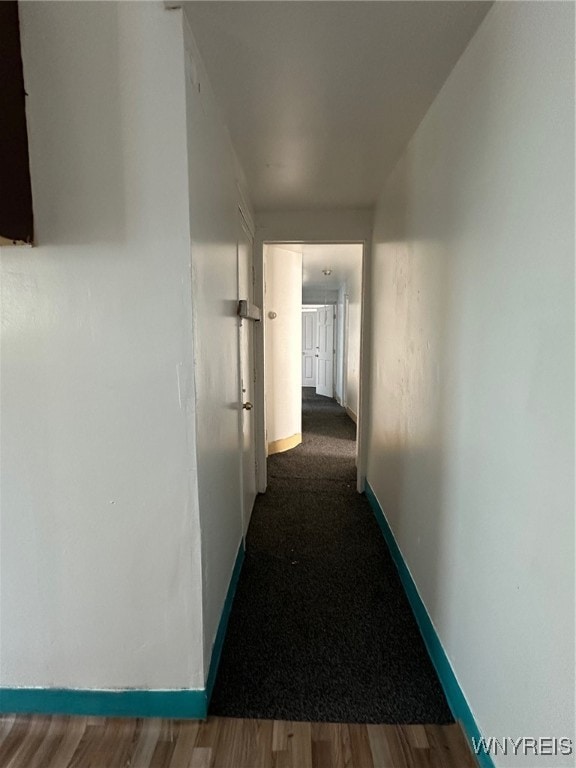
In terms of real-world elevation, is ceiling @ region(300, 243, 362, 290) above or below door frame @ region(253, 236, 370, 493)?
above

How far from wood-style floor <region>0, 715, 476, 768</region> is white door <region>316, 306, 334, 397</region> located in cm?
705

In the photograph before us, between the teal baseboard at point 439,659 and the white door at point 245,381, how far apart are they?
0.92 m

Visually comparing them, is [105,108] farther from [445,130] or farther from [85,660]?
[85,660]

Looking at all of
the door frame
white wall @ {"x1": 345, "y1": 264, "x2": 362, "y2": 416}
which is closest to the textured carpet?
A: the door frame

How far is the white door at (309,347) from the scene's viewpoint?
949 cm

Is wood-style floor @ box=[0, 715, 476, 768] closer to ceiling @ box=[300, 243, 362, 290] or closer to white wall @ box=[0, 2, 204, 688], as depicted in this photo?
white wall @ box=[0, 2, 204, 688]

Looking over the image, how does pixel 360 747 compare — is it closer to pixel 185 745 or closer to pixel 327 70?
pixel 185 745

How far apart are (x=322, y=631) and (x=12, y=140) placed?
209 cm

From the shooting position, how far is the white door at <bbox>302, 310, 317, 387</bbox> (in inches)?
374

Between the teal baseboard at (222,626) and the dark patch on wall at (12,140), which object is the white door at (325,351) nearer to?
the teal baseboard at (222,626)

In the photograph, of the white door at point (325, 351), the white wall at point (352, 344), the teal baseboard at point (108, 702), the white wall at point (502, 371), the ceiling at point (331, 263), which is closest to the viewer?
the white wall at point (502, 371)

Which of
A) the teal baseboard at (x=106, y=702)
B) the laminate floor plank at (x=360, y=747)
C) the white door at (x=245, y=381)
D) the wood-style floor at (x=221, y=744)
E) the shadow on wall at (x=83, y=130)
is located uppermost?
the shadow on wall at (x=83, y=130)

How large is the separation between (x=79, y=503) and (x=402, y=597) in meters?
1.56

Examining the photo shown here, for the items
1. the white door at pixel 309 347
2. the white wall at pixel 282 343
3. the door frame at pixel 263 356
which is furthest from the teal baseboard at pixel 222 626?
the white door at pixel 309 347
